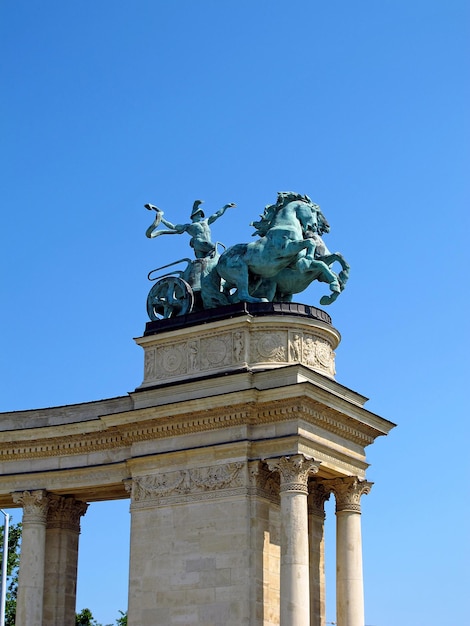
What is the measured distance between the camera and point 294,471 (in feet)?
107

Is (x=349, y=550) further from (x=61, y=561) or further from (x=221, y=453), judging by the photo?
(x=61, y=561)

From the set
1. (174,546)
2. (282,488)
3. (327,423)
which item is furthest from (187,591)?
(327,423)

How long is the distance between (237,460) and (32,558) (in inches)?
344

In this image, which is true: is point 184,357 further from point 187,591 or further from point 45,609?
point 45,609

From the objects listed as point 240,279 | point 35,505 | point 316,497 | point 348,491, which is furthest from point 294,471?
point 35,505

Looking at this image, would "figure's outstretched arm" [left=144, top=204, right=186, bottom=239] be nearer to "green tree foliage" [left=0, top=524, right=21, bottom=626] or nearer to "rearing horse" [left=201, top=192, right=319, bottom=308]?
"rearing horse" [left=201, top=192, right=319, bottom=308]

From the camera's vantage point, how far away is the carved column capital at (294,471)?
3259cm

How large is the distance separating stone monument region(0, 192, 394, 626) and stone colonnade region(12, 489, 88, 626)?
0.05m

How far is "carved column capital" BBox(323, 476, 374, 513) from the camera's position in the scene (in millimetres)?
35531

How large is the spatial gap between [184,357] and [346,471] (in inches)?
247

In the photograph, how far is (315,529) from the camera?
3678 cm

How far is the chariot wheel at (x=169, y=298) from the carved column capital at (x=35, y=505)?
7184 millimetres

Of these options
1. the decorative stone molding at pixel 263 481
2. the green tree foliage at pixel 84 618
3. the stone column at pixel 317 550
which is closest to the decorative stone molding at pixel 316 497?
the stone column at pixel 317 550

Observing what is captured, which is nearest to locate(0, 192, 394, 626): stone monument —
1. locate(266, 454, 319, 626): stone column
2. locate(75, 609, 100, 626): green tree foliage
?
locate(266, 454, 319, 626): stone column
